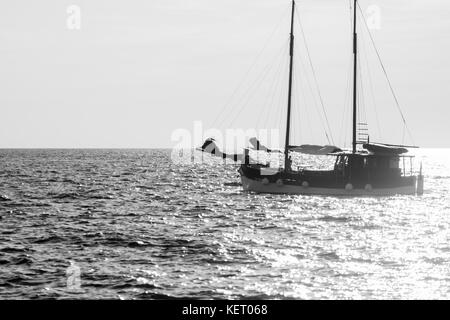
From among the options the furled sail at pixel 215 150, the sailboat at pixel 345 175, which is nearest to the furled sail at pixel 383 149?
the sailboat at pixel 345 175

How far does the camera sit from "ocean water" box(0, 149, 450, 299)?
19047mm

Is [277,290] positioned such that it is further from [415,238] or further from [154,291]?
[415,238]

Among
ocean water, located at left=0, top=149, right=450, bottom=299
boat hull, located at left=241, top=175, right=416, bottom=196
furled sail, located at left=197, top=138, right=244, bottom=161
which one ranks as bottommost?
ocean water, located at left=0, top=149, right=450, bottom=299

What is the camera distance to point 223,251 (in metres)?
25.6

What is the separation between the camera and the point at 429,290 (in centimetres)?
1888

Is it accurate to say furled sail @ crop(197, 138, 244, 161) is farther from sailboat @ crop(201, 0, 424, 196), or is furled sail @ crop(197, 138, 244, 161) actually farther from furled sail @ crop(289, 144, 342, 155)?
furled sail @ crop(289, 144, 342, 155)

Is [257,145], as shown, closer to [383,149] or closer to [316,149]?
[316,149]

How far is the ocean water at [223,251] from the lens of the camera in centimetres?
1905

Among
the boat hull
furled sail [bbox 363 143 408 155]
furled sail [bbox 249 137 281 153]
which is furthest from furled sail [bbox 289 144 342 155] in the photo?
the boat hull

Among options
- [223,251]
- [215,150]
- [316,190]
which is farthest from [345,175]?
[223,251]

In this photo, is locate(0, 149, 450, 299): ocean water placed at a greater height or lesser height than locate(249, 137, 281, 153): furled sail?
lesser

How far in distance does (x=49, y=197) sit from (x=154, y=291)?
119ft

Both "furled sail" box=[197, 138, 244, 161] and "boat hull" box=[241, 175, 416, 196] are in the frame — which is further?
"furled sail" box=[197, 138, 244, 161]
